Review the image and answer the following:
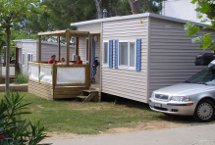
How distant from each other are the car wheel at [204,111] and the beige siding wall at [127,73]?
2405 mm

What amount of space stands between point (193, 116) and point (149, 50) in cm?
281

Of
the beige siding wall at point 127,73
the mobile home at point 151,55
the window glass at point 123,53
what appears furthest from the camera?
the window glass at point 123,53

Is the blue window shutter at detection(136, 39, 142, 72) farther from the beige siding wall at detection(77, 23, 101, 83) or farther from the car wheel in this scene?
the beige siding wall at detection(77, 23, 101, 83)

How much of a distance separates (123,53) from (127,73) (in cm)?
99

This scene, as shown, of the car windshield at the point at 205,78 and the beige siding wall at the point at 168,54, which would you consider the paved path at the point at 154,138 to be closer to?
the car windshield at the point at 205,78

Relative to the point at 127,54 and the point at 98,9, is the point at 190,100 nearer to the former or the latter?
the point at 127,54

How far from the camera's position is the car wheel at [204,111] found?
40.1 ft

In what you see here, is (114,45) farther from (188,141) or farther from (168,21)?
(188,141)

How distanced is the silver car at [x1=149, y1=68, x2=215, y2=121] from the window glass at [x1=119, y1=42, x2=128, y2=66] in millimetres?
Answer: 3386

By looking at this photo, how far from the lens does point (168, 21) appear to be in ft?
47.2

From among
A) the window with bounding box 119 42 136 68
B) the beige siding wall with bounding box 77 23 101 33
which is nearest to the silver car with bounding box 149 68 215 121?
the window with bounding box 119 42 136 68

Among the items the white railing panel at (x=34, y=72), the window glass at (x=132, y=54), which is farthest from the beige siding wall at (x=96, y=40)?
the window glass at (x=132, y=54)

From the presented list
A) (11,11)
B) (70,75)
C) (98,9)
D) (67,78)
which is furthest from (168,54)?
(98,9)

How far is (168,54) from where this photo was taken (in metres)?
14.5
